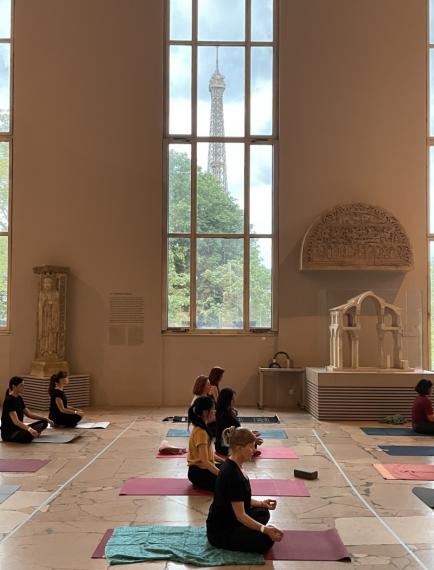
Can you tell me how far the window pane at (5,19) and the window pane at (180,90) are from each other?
121 inches

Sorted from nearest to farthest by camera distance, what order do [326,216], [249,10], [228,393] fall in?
[228,393], [326,216], [249,10]

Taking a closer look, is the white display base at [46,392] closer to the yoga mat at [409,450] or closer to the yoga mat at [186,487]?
the yoga mat at [186,487]

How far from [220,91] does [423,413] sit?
6976mm

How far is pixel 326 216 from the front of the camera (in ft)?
38.2

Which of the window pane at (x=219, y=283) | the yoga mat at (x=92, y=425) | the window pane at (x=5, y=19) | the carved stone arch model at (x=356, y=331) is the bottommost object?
the yoga mat at (x=92, y=425)

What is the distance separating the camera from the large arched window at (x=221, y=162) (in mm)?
12195

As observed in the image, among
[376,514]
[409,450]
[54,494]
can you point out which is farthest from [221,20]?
[376,514]

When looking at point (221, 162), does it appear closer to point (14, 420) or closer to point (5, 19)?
point (5, 19)

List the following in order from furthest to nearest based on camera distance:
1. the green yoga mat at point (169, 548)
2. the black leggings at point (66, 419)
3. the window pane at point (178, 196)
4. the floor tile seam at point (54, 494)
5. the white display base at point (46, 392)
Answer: the window pane at point (178, 196), the white display base at point (46, 392), the black leggings at point (66, 419), the floor tile seam at point (54, 494), the green yoga mat at point (169, 548)

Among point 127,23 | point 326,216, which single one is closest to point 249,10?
point 127,23

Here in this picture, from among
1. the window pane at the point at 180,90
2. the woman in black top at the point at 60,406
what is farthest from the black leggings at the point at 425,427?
the window pane at the point at 180,90

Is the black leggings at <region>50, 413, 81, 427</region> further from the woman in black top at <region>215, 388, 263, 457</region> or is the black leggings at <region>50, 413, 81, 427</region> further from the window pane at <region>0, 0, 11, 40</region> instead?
the window pane at <region>0, 0, 11, 40</region>

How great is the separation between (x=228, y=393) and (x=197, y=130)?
21.3 ft

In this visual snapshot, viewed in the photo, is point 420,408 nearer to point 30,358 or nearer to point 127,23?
point 30,358
